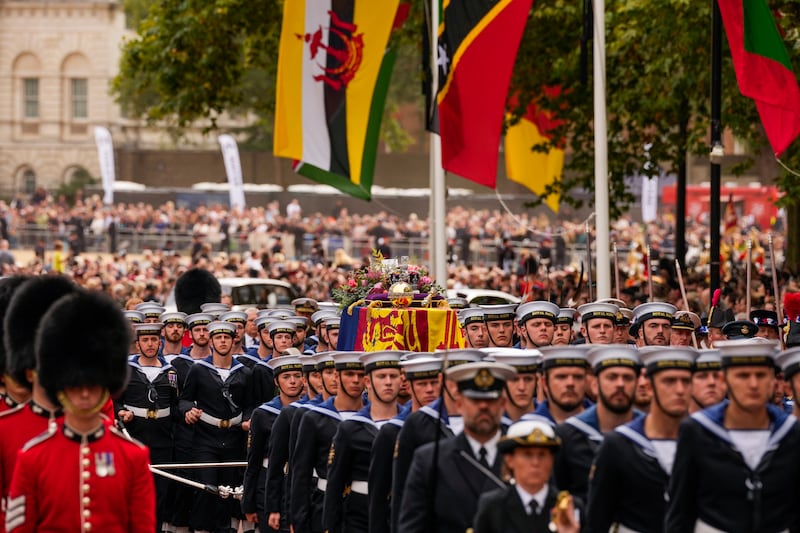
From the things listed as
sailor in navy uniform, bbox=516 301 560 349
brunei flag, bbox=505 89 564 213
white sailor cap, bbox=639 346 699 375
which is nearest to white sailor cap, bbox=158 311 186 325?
sailor in navy uniform, bbox=516 301 560 349

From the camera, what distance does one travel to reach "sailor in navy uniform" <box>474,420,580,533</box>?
27.3 feet

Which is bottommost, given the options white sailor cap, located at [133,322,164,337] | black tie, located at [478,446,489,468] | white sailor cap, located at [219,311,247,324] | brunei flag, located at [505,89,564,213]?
black tie, located at [478,446,489,468]

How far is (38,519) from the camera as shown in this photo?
8.84 m

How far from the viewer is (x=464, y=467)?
9.19 metres

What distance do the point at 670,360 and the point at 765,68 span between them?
932 cm

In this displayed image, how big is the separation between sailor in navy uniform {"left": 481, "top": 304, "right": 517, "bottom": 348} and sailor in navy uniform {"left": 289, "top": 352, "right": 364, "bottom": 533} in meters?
2.59

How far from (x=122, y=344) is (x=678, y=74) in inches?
702

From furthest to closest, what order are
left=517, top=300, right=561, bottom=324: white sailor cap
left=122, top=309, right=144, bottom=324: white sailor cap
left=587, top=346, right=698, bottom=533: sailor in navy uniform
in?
left=122, top=309, right=144, bottom=324: white sailor cap, left=517, top=300, right=561, bottom=324: white sailor cap, left=587, top=346, right=698, bottom=533: sailor in navy uniform

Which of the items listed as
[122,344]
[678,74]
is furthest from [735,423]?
[678,74]

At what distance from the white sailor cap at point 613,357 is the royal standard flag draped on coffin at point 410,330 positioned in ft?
20.5

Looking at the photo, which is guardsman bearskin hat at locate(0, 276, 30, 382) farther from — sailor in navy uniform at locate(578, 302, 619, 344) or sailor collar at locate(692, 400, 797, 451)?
sailor in navy uniform at locate(578, 302, 619, 344)

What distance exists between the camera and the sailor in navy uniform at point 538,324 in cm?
1436

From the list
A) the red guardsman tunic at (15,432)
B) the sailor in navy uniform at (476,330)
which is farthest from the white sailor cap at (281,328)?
the red guardsman tunic at (15,432)

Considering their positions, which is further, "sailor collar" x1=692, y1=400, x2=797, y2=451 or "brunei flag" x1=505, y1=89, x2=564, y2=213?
"brunei flag" x1=505, y1=89, x2=564, y2=213
